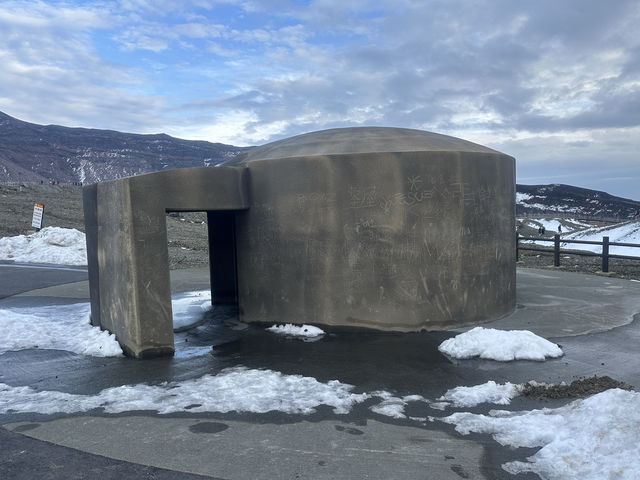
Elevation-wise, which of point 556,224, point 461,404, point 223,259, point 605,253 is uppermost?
point 223,259

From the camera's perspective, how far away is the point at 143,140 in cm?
18238

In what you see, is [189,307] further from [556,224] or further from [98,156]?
[98,156]

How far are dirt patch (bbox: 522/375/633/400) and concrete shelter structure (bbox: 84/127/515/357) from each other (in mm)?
2562

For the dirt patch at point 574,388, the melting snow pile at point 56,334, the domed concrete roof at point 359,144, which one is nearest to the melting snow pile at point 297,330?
the melting snow pile at point 56,334

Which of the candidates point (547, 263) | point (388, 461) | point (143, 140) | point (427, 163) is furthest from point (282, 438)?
Result: point (143, 140)

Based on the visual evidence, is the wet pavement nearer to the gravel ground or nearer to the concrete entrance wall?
the concrete entrance wall

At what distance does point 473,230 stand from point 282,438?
490 cm

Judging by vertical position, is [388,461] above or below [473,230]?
below

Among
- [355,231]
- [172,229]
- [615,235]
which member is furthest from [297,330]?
[615,235]

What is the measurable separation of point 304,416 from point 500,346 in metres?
2.97

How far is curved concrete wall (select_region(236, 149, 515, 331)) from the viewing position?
755 cm

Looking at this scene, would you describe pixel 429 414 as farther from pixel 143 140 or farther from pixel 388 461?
pixel 143 140

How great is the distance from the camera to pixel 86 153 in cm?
15775

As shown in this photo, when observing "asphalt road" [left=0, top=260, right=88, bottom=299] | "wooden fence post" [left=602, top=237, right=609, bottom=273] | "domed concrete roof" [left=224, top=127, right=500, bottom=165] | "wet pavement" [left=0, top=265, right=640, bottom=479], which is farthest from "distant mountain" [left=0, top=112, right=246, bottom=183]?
"wet pavement" [left=0, top=265, right=640, bottom=479]
